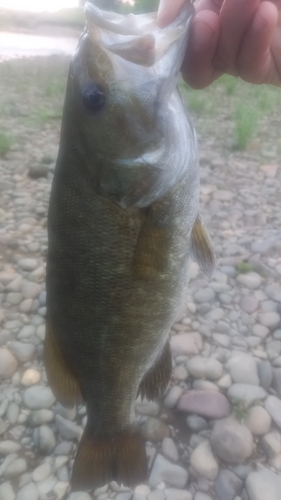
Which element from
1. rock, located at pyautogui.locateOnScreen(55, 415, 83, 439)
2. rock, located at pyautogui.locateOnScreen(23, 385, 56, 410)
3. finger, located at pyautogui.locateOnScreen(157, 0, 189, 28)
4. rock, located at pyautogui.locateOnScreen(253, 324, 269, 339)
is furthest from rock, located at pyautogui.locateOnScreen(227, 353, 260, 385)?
finger, located at pyautogui.locateOnScreen(157, 0, 189, 28)

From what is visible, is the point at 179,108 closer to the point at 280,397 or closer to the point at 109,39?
the point at 109,39

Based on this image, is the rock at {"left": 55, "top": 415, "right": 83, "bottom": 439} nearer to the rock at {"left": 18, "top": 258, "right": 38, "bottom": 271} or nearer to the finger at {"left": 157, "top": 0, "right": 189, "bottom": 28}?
the rock at {"left": 18, "top": 258, "right": 38, "bottom": 271}

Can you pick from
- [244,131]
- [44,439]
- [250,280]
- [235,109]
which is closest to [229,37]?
[44,439]

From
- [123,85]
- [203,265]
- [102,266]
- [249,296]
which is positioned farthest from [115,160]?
[249,296]

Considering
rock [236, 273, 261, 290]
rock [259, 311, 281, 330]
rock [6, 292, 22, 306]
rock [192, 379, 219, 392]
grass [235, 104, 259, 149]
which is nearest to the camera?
rock [192, 379, 219, 392]

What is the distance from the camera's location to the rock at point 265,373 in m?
2.63

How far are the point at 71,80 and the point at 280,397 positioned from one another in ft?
6.79

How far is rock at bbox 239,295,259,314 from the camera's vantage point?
326cm

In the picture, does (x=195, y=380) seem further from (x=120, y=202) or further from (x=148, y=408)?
(x=120, y=202)

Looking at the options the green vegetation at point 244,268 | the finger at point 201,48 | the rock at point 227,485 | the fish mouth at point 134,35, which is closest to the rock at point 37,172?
the green vegetation at point 244,268

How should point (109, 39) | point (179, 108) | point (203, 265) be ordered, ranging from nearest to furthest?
point (109, 39), point (179, 108), point (203, 265)

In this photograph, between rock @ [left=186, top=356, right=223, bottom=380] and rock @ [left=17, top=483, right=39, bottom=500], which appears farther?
rock @ [left=186, top=356, right=223, bottom=380]

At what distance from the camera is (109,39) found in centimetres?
130

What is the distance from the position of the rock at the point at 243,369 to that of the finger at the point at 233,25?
1765 millimetres
